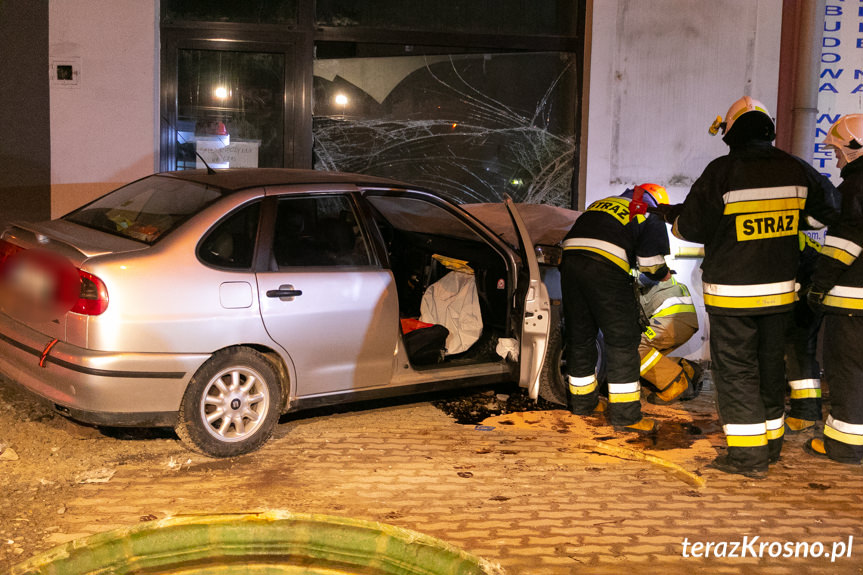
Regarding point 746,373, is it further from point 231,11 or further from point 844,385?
point 231,11

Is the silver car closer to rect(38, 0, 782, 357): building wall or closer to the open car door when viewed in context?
the open car door

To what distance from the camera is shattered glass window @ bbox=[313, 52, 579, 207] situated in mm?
9141

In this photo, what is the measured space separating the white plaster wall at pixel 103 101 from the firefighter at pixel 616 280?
14.7 ft

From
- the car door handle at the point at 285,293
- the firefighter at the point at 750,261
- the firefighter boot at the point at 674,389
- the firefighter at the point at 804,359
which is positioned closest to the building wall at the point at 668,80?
the firefighter boot at the point at 674,389

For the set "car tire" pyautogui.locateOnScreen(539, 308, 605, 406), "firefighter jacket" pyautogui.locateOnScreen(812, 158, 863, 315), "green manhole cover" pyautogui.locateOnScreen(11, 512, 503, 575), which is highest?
"firefighter jacket" pyautogui.locateOnScreen(812, 158, 863, 315)

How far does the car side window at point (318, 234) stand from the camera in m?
5.34

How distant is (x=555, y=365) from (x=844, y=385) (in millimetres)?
1927

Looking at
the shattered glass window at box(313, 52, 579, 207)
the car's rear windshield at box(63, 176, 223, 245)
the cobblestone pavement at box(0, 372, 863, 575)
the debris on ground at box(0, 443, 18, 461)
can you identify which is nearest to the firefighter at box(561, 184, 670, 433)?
the cobblestone pavement at box(0, 372, 863, 575)

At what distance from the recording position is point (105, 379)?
15.2 feet

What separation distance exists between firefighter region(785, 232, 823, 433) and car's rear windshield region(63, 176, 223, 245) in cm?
391

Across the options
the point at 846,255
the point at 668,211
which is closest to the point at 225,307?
the point at 668,211

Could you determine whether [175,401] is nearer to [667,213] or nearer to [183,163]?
[667,213]

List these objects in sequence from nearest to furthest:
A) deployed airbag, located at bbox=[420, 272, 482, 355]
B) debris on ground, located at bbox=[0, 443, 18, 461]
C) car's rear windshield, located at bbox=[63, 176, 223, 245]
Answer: debris on ground, located at bbox=[0, 443, 18, 461], car's rear windshield, located at bbox=[63, 176, 223, 245], deployed airbag, located at bbox=[420, 272, 482, 355]

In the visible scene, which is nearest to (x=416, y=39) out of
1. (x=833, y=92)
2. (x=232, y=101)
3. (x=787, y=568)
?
(x=232, y=101)
